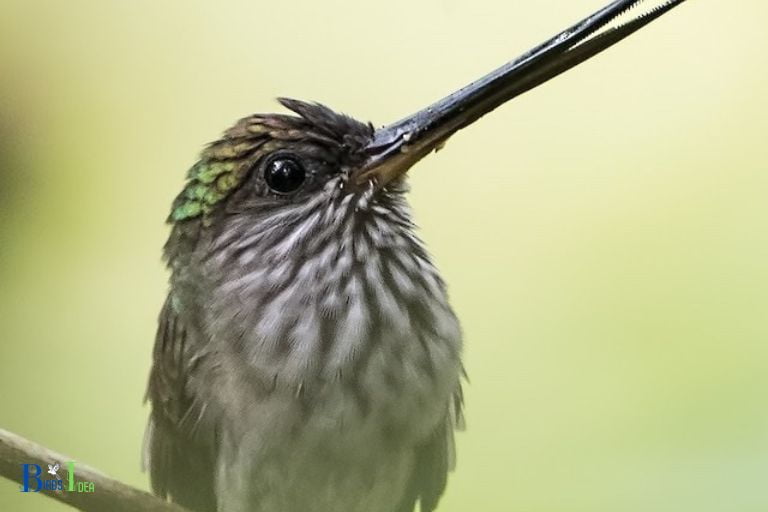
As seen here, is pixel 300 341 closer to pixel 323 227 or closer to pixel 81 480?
pixel 323 227

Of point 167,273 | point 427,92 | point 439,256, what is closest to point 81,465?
point 167,273

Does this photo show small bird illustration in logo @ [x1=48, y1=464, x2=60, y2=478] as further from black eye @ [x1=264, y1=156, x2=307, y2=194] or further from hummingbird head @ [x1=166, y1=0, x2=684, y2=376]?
black eye @ [x1=264, y1=156, x2=307, y2=194]

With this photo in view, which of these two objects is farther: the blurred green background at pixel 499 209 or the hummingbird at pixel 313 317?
the blurred green background at pixel 499 209

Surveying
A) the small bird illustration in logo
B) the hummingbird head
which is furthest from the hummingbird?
the small bird illustration in logo

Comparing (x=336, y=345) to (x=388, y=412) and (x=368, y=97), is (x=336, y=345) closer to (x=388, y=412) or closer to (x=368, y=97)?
(x=388, y=412)

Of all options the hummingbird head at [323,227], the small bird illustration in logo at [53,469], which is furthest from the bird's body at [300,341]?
the small bird illustration in logo at [53,469]

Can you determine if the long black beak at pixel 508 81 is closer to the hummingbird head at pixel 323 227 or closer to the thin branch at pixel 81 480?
the hummingbird head at pixel 323 227
